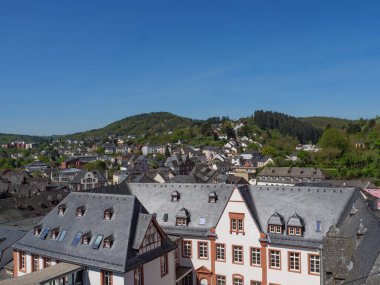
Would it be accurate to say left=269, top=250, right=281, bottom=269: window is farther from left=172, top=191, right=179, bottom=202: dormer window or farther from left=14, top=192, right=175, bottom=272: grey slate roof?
left=172, top=191, right=179, bottom=202: dormer window

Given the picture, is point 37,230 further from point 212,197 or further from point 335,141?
point 335,141

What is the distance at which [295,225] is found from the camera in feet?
96.6

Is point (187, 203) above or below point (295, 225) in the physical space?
above

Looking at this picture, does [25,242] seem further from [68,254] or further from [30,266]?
[68,254]

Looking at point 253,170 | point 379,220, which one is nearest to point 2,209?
point 379,220

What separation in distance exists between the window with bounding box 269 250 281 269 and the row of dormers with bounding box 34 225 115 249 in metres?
12.8

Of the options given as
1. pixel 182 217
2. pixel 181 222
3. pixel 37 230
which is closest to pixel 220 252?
pixel 181 222

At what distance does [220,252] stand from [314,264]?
25.9 ft

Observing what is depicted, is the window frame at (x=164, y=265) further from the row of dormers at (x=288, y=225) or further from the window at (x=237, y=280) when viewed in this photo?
the row of dormers at (x=288, y=225)

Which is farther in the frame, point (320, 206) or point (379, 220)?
point (320, 206)

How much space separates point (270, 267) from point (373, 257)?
1428cm

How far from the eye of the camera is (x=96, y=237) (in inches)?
1097

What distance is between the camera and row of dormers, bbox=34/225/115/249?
1061 inches

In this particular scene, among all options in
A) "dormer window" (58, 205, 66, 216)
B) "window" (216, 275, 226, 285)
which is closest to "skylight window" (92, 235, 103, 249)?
"dormer window" (58, 205, 66, 216)
